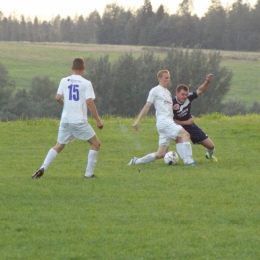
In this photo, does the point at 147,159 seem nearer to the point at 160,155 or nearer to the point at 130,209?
the point at 160,155

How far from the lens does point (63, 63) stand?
302 ft

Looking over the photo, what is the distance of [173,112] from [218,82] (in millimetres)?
62435

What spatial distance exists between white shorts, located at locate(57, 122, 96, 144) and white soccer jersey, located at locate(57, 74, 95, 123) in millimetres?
89

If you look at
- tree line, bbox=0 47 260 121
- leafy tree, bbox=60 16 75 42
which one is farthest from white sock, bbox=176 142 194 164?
leafy tree, bbox=60 16 75 42

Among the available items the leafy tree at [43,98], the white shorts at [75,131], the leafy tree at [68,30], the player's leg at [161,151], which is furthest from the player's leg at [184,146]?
the leafy tree at [68,30]

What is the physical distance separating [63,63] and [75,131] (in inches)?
3224

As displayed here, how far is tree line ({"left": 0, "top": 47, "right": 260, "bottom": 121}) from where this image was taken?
68.2 metres

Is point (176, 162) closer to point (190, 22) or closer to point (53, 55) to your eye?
point (53, 55)

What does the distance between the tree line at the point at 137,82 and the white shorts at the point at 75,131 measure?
52.8 metres


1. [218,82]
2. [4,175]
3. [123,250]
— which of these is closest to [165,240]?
[123,250]


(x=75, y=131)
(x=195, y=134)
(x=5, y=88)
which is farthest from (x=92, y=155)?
(x=5, y=88)

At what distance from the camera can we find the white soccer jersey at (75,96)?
10.8 m

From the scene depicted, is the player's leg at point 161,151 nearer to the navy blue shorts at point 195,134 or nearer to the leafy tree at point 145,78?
the navy blue shorts at point 195,134

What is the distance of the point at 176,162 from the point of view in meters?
13.3
